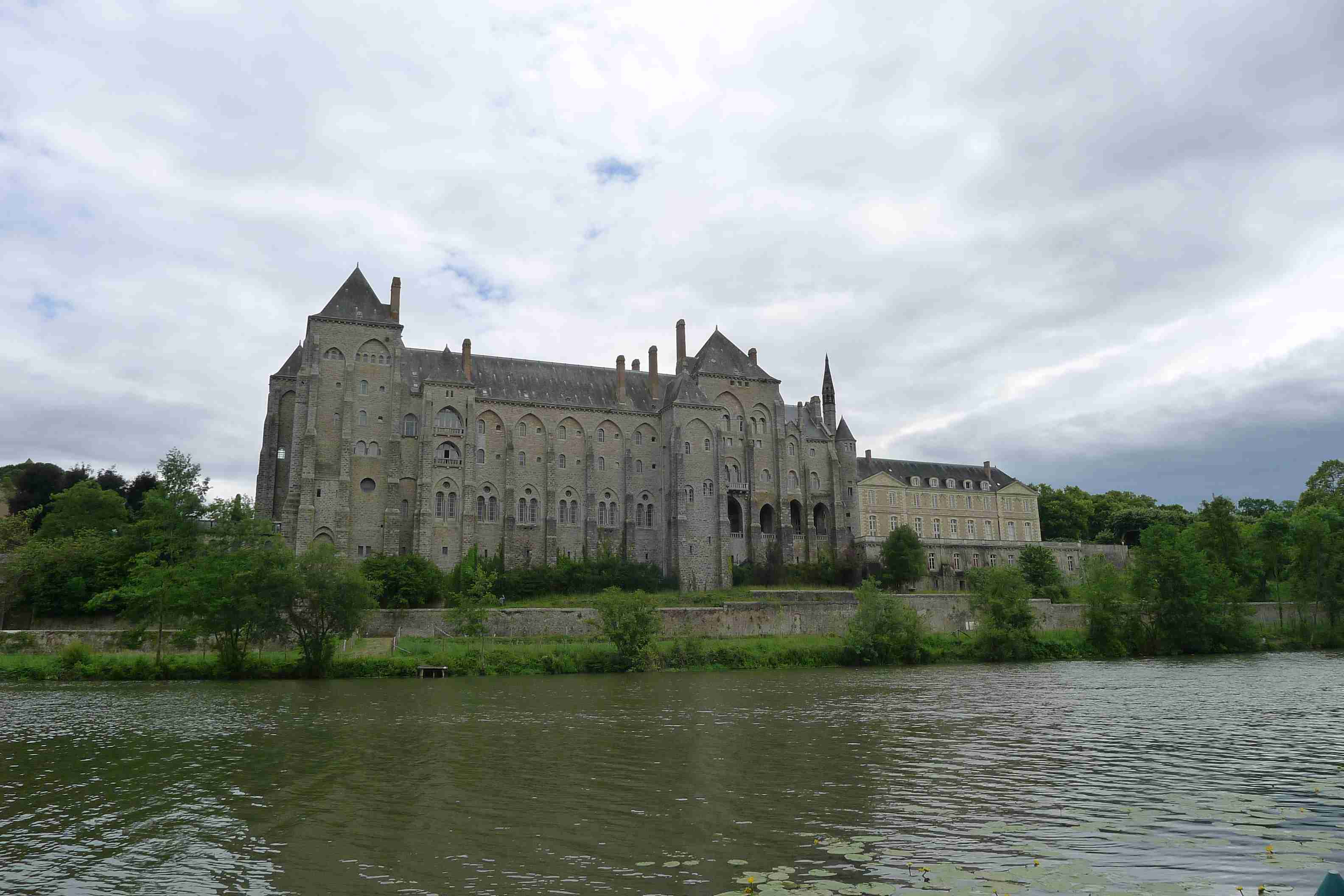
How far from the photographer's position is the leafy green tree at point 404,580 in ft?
149

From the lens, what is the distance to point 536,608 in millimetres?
42156

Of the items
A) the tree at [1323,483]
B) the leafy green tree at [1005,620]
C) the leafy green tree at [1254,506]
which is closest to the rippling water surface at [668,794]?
the leafy green tree at [1005,620]

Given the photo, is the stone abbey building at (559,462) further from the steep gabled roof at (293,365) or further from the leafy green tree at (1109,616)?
the leafy green tree at (1109,616)

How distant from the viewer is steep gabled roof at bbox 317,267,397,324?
53562 mm

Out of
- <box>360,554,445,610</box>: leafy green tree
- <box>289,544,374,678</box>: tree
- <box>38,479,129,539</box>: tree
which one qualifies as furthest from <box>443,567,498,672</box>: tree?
<box>38,479,129,539</box>: tree

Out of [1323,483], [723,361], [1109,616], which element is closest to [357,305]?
[723,361]

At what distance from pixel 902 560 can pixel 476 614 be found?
3017 cm

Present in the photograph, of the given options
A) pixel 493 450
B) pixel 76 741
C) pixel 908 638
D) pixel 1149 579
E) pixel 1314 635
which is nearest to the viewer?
pixel 76 741

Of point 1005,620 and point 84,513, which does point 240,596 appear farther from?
point 1005,620

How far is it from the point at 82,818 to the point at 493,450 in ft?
154

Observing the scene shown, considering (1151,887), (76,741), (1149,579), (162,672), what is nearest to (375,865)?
(1151,887)

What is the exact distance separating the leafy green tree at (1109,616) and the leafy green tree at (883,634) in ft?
29.1

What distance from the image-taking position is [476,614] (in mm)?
37500

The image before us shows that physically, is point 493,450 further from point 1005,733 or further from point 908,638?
point 1005,733
